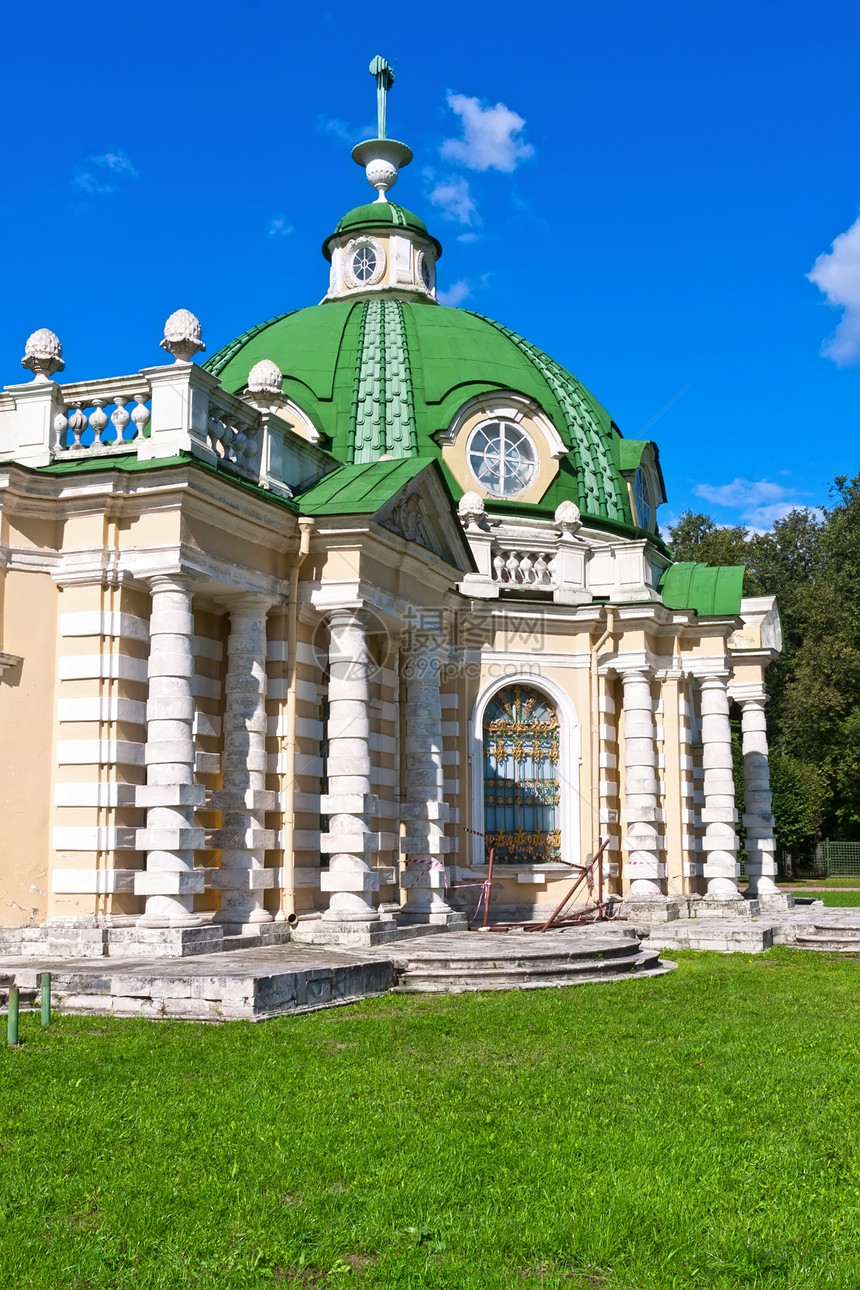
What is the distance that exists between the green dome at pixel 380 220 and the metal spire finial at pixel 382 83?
3.19 meters

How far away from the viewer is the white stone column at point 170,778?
44.1ft

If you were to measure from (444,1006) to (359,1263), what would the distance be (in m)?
6.81

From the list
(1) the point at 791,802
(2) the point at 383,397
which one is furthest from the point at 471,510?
(1) the point at 791,802

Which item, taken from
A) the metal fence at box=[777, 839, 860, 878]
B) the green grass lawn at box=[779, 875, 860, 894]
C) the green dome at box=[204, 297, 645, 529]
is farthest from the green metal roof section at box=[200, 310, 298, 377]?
the metal fence at box=[777, 839, 860, 878]

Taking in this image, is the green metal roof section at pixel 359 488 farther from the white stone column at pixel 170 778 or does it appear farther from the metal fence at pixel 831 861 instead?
the metal fence at pixel 831 861

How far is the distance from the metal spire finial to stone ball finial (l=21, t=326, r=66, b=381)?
17.7m

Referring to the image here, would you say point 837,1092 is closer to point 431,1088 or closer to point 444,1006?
point 431,1088

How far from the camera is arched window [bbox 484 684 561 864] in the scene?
22578 mm

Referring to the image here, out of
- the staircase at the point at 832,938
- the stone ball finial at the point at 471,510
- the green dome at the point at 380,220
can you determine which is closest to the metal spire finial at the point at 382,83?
the green dome at the point at 380,220

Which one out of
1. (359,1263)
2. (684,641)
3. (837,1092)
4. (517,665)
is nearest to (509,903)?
(517,665)

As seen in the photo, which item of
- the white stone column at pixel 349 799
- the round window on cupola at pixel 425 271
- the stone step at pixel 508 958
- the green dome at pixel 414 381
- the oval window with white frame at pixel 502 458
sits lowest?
the stone step at pixel 508 958

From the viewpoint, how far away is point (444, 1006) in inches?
473

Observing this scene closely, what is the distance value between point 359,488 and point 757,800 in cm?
1447

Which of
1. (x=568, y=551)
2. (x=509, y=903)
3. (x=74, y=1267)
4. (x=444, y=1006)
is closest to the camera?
(x=74, y=1267)
